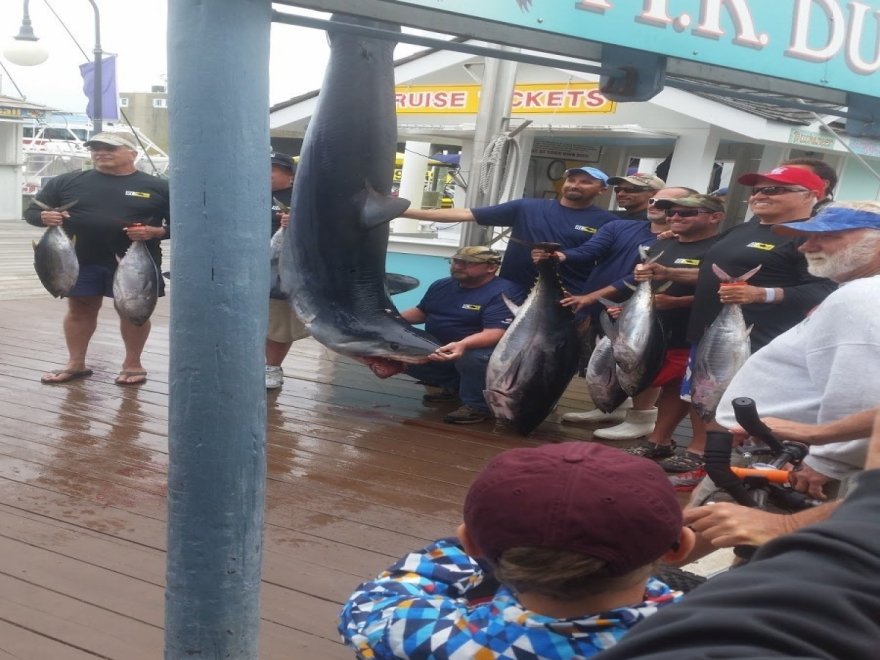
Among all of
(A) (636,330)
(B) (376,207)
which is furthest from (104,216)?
(A) (636,330)

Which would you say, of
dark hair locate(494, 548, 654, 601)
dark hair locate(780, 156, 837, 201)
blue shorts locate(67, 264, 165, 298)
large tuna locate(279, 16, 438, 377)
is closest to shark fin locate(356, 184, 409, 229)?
large tuna locate(279, 16, 438, 377)

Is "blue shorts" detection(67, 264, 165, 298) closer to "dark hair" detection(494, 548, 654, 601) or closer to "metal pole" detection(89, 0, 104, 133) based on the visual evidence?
"dark hair" detection(494, 548, 654, 601)

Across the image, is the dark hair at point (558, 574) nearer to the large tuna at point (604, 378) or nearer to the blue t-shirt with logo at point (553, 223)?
the large tuna at point (604, 378)

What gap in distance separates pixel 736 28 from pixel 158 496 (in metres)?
2.71

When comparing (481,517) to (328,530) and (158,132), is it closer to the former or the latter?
(328,530)

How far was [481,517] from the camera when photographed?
41.4 inches

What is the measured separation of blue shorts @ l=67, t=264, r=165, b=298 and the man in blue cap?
2086mm

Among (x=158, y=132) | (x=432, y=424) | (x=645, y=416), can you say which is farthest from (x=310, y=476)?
(x=158, y=132)

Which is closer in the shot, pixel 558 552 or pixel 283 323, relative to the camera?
pixel 558 552

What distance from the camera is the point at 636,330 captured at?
3975 mm

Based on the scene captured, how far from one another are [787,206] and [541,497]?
2.94 m

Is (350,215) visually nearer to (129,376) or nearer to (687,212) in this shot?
(687,212)

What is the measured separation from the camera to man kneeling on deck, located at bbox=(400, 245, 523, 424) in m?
4.75

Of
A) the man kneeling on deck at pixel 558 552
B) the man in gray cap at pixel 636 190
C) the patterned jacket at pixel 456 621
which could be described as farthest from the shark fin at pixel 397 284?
the man kneeling on deck at pixel 558 552
